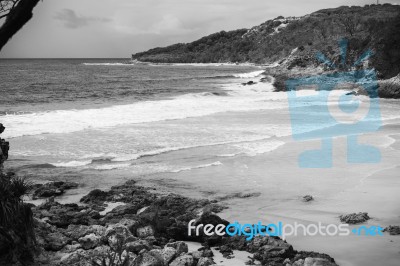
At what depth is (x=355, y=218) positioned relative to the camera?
7.45 m

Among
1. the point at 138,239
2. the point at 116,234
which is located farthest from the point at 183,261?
the point at 116,234

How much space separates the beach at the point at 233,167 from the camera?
7.91 metres

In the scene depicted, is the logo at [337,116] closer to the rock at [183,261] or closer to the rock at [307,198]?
the rock at [307,198]

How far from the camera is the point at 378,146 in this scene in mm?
14094

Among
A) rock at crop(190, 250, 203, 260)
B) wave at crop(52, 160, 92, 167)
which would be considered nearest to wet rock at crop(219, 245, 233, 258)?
rock at crop(190, 250, 203, 260)

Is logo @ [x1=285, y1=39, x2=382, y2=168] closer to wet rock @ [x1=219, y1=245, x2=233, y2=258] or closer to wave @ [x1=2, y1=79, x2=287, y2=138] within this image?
wave @ [x1=2, y1=79, x2=287, y2=138]

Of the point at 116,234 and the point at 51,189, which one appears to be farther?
the point at 51,189

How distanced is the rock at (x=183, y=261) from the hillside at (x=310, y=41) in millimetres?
36909

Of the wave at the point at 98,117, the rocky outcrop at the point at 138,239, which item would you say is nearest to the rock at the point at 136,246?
the rocky outcrop at the point at 138,239

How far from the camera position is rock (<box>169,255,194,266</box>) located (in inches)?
222

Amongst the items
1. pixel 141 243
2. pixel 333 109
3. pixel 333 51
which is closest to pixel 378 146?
pixel 141 243

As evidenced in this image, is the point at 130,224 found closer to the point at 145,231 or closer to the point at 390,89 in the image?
the point at 145,231

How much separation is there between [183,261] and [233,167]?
6.24m

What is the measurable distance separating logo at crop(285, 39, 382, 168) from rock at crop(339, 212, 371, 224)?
4.09m
